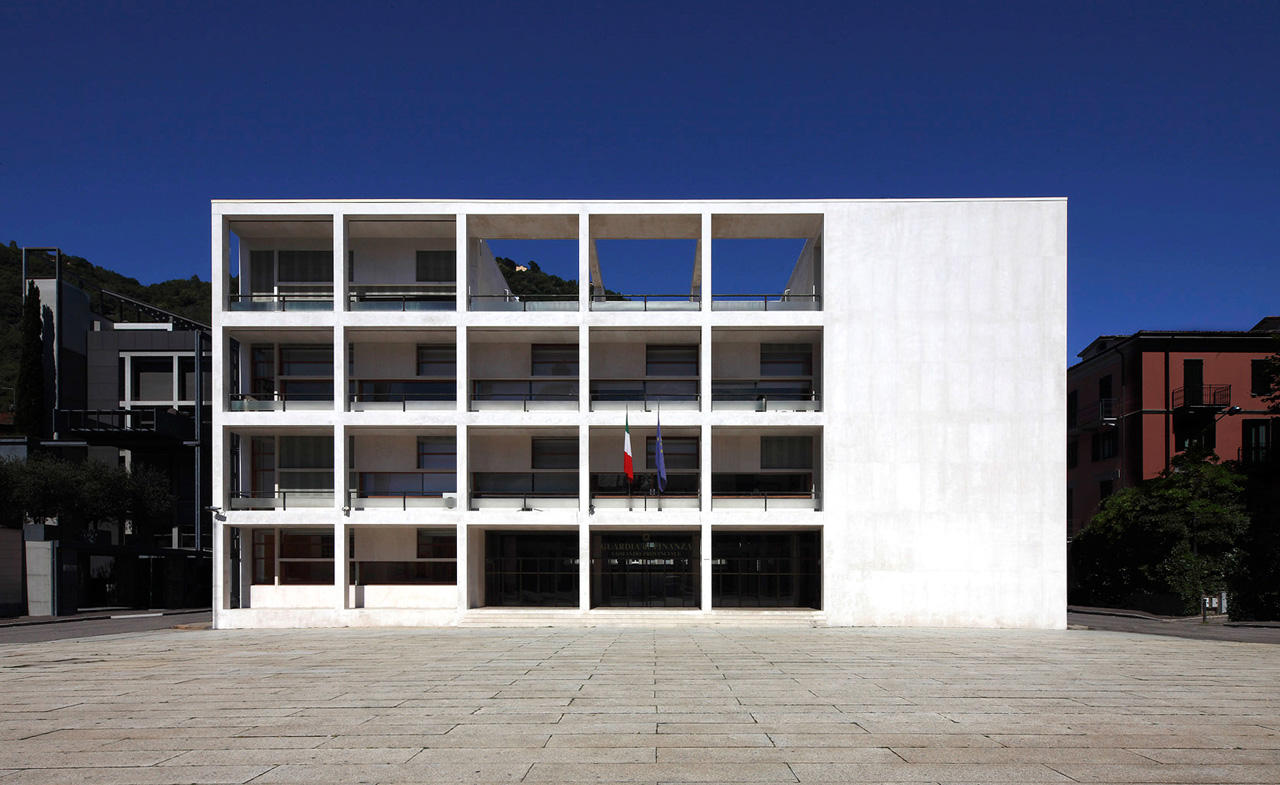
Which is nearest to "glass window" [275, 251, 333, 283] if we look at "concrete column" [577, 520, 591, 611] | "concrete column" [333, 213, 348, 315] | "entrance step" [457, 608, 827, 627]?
"concrete column" [333, 213, 348, 315]

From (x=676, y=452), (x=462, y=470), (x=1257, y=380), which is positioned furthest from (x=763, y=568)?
(x=1257, y=380)

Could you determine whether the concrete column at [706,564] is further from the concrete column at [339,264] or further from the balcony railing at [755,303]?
the concrete column at [339,264]

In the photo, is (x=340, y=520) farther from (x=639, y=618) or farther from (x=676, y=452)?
(x=676, y=452)

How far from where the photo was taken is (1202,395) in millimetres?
45844

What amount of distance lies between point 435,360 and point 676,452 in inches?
407

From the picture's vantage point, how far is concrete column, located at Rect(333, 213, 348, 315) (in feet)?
100

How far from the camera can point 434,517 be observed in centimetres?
3036

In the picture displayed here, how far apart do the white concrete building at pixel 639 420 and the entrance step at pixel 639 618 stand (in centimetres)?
23

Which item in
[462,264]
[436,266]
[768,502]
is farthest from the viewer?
[436,266]

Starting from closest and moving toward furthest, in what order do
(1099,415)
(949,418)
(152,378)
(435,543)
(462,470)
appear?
(949,418) < (462,470) < (435,543) < (1099,415) < (152,378)

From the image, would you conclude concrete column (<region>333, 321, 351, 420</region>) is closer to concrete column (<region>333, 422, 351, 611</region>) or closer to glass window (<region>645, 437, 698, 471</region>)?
concrete column (<region>333, 422, 351, 611</region>)

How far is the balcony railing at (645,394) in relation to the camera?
3200 centimetres

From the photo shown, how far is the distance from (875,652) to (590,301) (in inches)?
642

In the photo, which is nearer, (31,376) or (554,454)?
(554,454)
